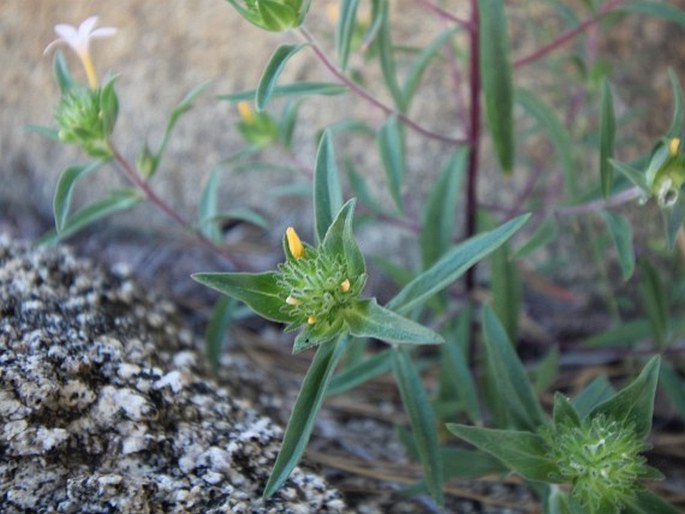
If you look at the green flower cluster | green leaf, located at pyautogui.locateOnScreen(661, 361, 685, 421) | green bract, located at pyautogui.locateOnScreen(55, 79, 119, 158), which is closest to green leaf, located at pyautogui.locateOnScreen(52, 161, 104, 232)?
green bract, located at pyautogui.locateOnScreen(55, 79, 119, 158)

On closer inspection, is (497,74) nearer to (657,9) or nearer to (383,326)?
(657,9)

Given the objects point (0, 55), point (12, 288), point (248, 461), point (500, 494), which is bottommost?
point (500, 494)

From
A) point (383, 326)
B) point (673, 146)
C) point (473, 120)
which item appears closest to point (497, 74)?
point (473, 120)

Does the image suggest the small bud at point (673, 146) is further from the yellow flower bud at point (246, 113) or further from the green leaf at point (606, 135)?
the yellow flower bud at point (246, 113)

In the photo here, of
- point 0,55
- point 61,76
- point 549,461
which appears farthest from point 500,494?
point 0,55

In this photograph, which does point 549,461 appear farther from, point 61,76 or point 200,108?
point 200,108

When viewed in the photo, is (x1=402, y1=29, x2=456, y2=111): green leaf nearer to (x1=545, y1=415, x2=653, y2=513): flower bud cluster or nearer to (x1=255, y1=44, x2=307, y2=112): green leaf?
(x1=255, y1=44, x2=307, y2=112): green leaf
